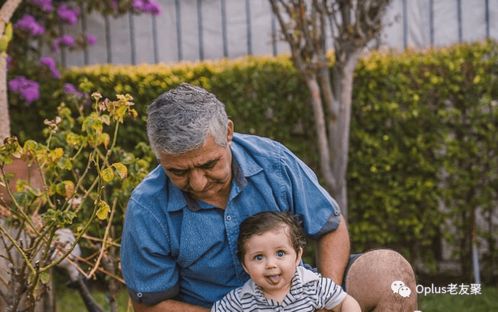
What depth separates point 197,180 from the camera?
2.95m

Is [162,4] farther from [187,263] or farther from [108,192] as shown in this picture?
[187,263]

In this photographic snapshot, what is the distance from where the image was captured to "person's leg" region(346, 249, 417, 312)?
10.4ft

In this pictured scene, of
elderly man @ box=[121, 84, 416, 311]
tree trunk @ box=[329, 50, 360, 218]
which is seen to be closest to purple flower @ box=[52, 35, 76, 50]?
tree trunk @ box=[329, 50, 360, 218]

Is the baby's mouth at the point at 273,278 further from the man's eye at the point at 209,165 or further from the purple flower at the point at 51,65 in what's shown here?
the purple flower at the point at 51,65

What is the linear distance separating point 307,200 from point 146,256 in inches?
24.7

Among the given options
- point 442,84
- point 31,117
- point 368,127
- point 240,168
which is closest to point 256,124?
point 368,127

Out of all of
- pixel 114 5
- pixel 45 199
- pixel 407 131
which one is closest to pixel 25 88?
pixel 114 5

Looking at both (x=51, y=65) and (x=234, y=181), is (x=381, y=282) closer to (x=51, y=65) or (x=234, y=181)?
(x=234, y=181)

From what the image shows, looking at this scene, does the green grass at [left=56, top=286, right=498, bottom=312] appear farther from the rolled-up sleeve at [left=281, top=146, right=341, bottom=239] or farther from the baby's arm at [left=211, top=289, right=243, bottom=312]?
the baby's arm at [left=211, top=289, right=243, bottom=312]

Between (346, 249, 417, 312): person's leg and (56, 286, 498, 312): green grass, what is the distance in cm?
218

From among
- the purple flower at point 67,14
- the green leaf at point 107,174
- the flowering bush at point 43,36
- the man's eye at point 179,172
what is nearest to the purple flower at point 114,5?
the flowering bush at point 43,36

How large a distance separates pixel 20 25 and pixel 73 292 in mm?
1903

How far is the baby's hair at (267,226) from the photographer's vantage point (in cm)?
300

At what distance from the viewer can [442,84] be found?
564 cm
